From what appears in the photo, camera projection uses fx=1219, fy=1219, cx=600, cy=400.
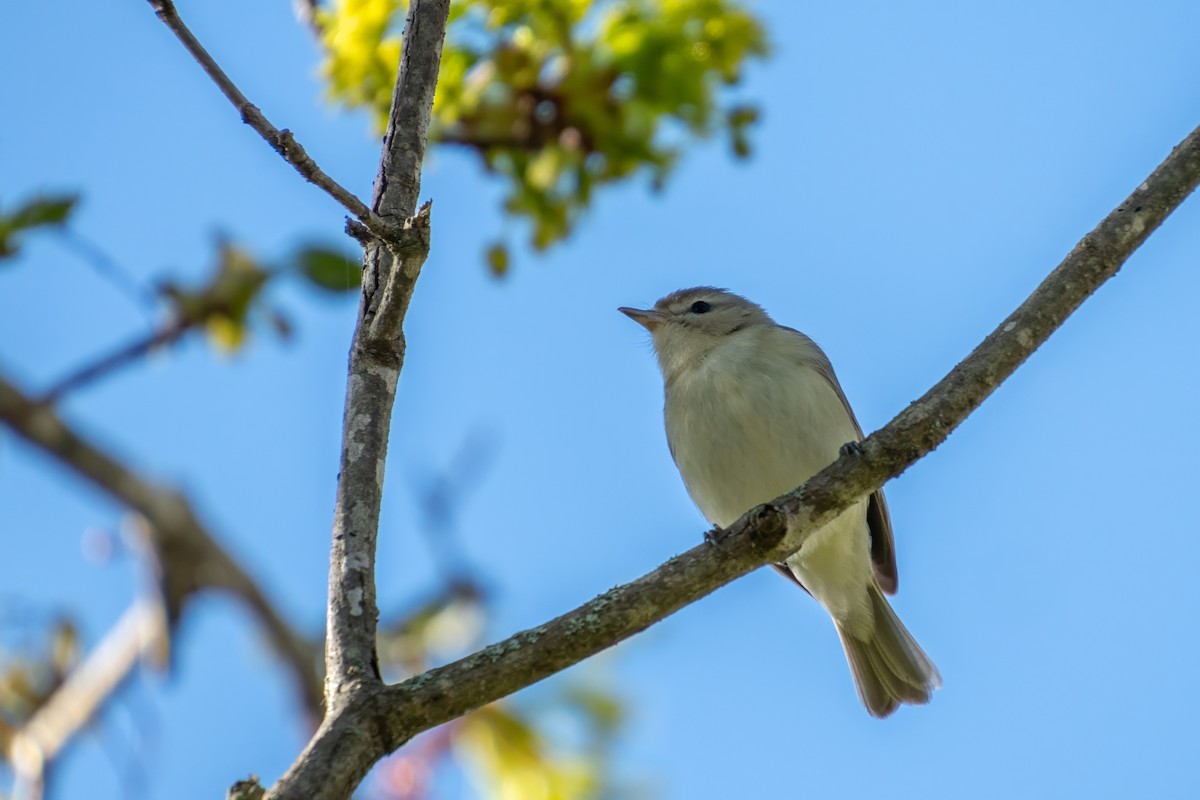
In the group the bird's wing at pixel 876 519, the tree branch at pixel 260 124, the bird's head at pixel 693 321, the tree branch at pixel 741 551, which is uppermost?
the bird's head at pixel 693 321

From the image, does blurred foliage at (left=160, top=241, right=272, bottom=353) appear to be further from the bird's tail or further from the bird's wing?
the bird's tail

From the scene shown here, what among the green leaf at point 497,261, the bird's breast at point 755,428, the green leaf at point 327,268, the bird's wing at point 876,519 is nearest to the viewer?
the green leaf at point 327,268

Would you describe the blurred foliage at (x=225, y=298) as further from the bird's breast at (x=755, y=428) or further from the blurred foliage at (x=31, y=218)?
the bird's breast at (x=755, y=428)

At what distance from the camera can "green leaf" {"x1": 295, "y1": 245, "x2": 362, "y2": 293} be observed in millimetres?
4375

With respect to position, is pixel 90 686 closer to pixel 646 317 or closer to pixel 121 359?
pixel 121 359

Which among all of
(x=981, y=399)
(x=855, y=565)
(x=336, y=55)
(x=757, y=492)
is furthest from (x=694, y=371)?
(x=981, y=399)

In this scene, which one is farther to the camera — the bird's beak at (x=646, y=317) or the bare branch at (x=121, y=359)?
the bird's beak at (x=646, y=317)

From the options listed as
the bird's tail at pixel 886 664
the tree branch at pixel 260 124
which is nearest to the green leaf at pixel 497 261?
the tree branch at pixel 260 124

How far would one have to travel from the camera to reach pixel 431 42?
142 inches

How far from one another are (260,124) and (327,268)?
137 cm

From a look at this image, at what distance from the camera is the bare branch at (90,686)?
3523mm

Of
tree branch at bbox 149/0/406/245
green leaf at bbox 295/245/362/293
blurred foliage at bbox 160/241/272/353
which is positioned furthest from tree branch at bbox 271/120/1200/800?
blurred foliage at bbox 160/241/272/353

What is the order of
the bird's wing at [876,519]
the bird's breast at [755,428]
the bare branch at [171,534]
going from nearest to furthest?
1. the bare branch at [171,534]
2. the bird's breast at [755,428]
3. the bird's wing at [876,519]

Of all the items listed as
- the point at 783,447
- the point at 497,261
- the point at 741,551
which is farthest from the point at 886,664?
the point at 741,551
